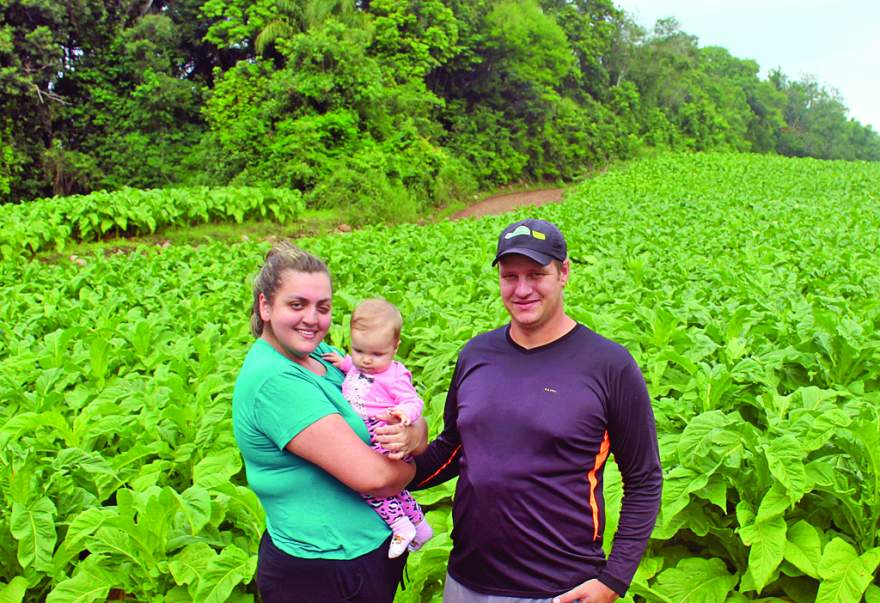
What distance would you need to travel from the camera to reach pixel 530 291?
208 cm

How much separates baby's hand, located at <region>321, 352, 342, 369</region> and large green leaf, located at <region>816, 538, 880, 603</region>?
1.98m

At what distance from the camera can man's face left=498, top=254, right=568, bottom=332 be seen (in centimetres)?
207

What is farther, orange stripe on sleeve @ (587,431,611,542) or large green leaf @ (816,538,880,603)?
large green leaf @ (816,538,880,603)

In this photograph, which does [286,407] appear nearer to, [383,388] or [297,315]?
→ [297,315]

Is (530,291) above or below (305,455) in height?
above

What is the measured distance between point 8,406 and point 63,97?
1098 inches

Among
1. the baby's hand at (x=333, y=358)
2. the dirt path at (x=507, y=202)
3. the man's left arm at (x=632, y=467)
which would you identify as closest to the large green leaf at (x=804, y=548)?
the man's left arm at (x=632, y=467)

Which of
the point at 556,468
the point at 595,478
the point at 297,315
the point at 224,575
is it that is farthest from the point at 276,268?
the point at 224,575

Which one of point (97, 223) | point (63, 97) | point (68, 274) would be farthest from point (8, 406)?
point (63, 97)

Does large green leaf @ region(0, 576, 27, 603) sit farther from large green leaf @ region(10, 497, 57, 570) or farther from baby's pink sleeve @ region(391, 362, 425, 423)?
baby's pink sleeve @ region(391, 362, 425, 423)

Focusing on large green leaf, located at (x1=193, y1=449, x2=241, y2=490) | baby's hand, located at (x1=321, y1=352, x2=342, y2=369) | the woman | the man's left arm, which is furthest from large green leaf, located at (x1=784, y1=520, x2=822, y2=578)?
large green leaf, located at (x1=193, y1=449, x2=241, y2=490)

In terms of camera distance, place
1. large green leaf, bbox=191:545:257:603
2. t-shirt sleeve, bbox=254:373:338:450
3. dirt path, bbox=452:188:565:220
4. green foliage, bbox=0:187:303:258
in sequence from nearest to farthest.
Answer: t-shirt sleeve, bbox=254:373:338:450 → large green leaf, bbox=191:545:257:603 → green foliage, bbox=0:187:303:258 → dirt path, bbox=452:188:565:220

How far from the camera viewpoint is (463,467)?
7.13 ft

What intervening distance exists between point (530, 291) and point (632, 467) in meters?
0.61
